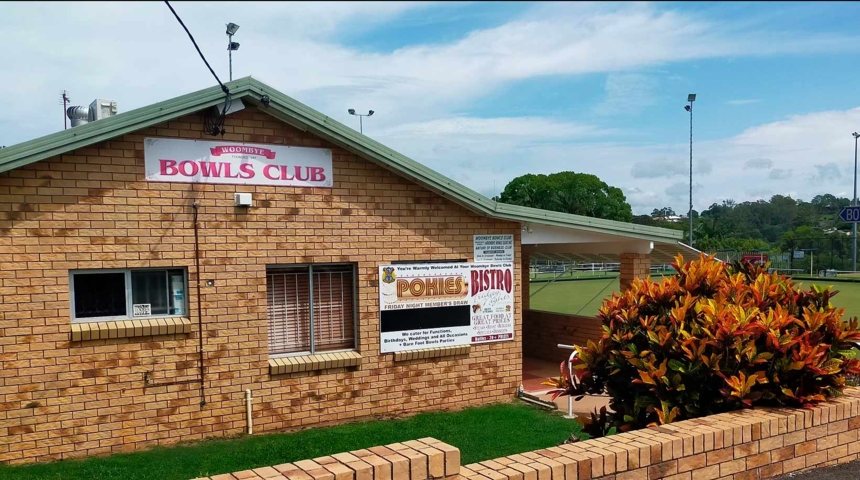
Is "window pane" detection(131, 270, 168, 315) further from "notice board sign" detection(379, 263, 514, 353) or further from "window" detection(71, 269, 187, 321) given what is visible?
"notice board sign" detection(379, 263, 514, 353)

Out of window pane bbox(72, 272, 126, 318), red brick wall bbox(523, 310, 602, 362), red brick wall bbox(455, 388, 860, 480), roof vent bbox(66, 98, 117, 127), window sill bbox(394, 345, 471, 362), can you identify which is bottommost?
red brick wall bbox(523, 310, 602, 362)

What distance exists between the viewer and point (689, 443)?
13.6 ft

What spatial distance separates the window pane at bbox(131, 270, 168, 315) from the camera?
305 inches

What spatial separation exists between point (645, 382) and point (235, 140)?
562cm

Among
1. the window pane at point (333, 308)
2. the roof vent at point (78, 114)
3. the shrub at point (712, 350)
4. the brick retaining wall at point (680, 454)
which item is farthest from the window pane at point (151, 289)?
the brick retaining wall at point (680, 454)

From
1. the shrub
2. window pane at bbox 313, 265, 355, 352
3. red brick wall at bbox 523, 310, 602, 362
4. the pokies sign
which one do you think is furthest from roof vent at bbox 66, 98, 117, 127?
red brick wall at bbox 523, 310, 602, 362

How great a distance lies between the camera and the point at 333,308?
902 cm

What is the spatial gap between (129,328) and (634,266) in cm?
821

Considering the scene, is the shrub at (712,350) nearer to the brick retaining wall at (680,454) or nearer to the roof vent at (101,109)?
the brick retaining wall at (680,454)

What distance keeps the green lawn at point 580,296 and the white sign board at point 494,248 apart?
3.17 m

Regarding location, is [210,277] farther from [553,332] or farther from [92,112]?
[553,332]

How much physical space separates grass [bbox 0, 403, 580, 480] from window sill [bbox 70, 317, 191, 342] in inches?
51.9

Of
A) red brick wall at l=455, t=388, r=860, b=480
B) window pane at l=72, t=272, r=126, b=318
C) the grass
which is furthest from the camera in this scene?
window pane at l=72, t=272, r=126, b=318

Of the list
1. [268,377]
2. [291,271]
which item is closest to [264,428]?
[268,377]
